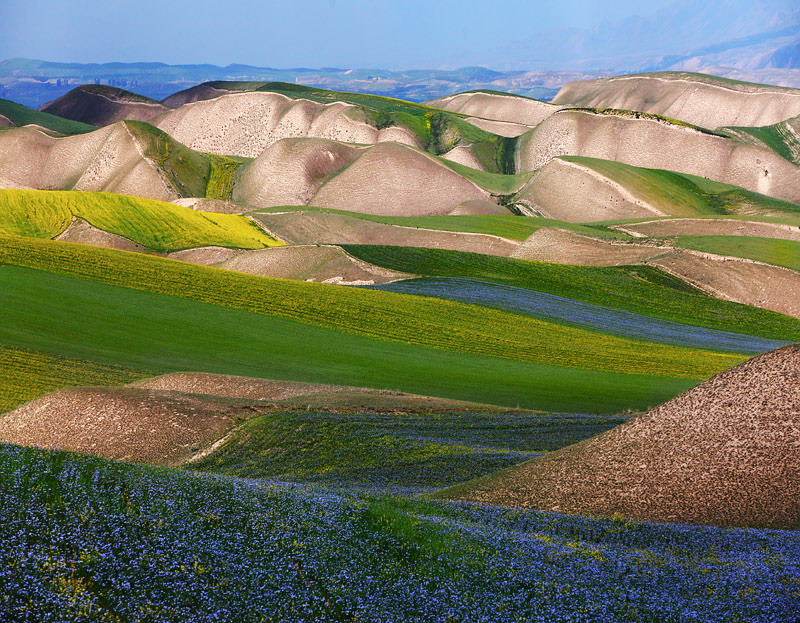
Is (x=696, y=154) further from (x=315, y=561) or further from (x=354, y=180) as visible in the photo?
(x=315, y=561)

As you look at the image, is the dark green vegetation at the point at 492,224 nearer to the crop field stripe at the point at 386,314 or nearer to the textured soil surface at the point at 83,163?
the textured soil surface at the point at 83,163

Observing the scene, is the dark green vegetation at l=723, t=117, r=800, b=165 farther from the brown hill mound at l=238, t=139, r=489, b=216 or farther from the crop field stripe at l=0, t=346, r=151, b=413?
the crop field stripe at l=0, t=346, r=151, b=413

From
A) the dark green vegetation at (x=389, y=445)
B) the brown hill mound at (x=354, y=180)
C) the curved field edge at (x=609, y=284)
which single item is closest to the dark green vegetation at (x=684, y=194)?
the brown hill mound at (x=354, y=180)

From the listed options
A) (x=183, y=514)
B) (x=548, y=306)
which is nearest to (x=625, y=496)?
(x=183, y=514)

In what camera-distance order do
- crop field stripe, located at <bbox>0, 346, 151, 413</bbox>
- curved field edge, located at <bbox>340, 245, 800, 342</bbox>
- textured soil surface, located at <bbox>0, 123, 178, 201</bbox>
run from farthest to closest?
1. textured soil surface, located at <bbox>0, 123, 178, 201</bbox>
2. curved field edge, located at <bbox>340, 245, 800, 342</bbox>
3. crop field stripe, located at <bbox>0, 346, 151, 413</bbox>

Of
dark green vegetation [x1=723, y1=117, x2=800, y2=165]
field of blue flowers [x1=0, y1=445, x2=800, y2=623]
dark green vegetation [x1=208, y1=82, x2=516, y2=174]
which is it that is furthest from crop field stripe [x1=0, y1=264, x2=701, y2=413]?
dark green vegetation [x1=723, y1=117, x2=800, y2=165]
